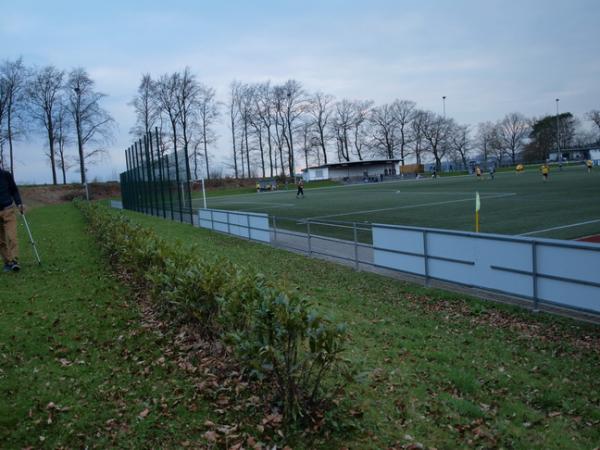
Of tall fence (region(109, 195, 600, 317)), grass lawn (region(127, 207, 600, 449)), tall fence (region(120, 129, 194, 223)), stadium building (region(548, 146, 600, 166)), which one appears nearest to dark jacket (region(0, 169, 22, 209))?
grass lawn (region(127, 207, 600, 449))

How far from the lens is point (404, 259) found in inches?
406

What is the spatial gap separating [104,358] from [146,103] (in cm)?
7401

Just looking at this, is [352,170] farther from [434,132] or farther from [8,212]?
[8,212]

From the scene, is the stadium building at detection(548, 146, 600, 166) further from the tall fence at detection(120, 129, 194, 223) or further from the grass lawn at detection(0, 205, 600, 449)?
the grass lawn at detection(0, 205, 600, 449)

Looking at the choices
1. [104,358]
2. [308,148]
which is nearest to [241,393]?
[104,358]

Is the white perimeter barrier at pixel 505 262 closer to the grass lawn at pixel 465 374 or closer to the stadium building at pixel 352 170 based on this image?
the grass lawn at pixel 465 374

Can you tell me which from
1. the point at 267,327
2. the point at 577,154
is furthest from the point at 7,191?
the point at 577,154

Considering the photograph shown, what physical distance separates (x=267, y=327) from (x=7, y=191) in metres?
7.60

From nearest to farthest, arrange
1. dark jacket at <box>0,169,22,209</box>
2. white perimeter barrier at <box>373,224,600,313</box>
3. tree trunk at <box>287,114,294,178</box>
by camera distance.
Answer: white perimeter barrier at <box>373,224,600,313</box> < dark jacket at <box>0,169,22,209</box> < tree trunk at <box>287,114,294,178</box>

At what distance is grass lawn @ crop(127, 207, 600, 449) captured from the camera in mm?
3871

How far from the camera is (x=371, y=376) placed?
4.90m

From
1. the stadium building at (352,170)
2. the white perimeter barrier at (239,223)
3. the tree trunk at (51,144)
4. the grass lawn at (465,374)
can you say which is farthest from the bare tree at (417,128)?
the grass lawn at (465,374)

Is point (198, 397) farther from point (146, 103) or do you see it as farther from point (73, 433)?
point (146, 103)

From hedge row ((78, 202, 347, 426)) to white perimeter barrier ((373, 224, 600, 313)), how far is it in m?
3.99
